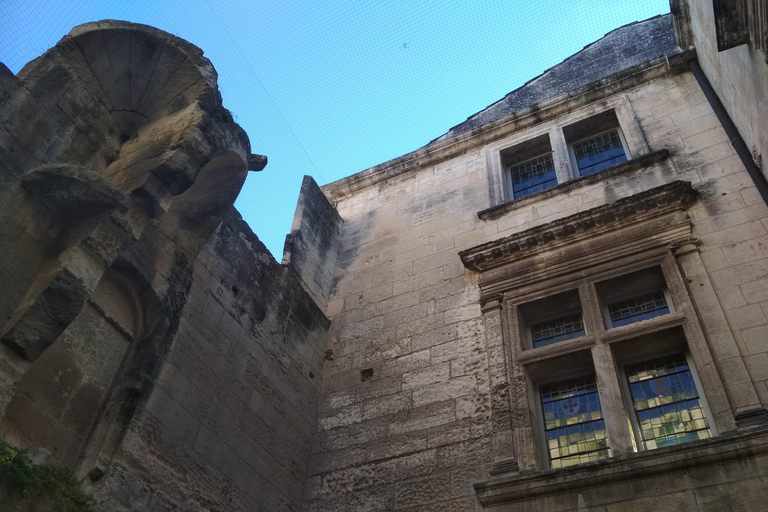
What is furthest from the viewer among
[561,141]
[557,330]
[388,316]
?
[561,141]

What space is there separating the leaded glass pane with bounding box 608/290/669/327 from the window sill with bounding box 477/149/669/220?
63.4 inches

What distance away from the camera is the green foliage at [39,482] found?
345 centimetres

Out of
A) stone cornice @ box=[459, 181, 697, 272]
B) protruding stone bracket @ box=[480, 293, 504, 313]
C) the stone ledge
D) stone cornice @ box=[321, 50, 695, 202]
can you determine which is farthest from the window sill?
the stone ledge

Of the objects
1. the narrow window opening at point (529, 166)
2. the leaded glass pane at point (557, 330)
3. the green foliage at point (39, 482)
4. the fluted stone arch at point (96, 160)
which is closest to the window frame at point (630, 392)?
the leaded glass pane at point (557, 330)

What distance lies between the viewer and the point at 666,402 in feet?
16.1

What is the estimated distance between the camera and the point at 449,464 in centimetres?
523

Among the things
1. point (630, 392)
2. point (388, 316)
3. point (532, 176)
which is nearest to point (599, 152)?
point (532, 176)

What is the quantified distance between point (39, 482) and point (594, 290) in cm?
446

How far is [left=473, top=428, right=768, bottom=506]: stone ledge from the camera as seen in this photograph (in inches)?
163

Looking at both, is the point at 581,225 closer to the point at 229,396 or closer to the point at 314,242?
the point at 314,242

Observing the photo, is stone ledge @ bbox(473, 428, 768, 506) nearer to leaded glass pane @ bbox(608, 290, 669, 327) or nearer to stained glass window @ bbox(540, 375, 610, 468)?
stained glass window @ bbox(540, 375, 610, 468)

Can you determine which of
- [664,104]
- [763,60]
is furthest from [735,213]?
[664,104]

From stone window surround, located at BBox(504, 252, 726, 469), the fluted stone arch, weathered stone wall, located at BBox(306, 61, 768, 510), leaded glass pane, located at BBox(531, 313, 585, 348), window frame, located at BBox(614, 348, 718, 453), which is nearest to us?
the fluted stone arch

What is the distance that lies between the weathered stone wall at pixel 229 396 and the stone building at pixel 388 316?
2cm
